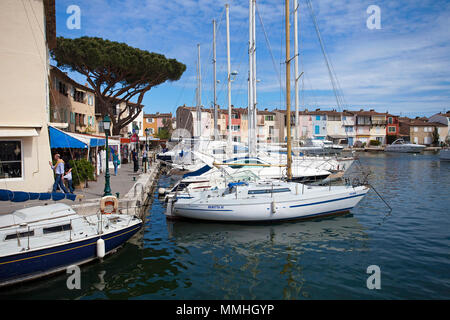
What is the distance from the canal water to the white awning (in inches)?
254

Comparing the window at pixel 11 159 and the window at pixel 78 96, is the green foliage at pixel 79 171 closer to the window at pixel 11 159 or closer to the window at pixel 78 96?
the window at pixel 11 159

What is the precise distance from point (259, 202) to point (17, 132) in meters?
10.8

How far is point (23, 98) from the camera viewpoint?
1460cm

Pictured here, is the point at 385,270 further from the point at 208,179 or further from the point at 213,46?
the point at 213,46

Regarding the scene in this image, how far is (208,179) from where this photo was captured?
61.2 ft

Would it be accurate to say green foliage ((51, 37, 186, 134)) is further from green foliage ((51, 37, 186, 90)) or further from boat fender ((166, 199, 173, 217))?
boat fender ((166, 199, 173, 217))

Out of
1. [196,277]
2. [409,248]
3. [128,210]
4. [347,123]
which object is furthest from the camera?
[347,123]

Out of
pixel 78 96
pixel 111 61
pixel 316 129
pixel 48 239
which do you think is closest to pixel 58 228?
pixel 48 239

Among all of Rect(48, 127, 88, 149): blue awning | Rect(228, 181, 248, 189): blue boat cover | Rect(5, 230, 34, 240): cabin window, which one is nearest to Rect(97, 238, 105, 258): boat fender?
Rect(5, 230, 34, 240): cabin window

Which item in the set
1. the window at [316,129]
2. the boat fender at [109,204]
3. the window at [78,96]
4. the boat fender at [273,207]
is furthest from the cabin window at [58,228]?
the window at [316,129]

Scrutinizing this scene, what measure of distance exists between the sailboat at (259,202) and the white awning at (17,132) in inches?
266

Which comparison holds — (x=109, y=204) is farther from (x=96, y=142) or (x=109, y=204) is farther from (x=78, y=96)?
(x=78, y=96)
